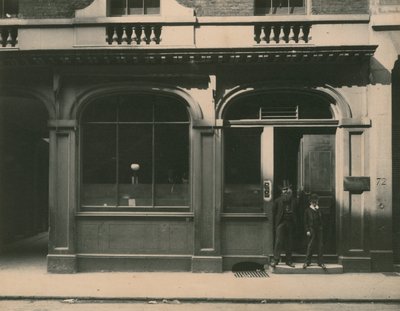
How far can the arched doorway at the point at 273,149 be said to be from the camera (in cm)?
1119

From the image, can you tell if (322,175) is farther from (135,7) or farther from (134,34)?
(135,7)

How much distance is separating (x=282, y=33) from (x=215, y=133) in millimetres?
2774

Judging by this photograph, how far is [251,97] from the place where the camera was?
11336mm

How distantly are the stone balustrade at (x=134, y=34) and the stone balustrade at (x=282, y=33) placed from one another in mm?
2341

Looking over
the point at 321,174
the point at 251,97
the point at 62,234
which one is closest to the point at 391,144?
the point at 321,174

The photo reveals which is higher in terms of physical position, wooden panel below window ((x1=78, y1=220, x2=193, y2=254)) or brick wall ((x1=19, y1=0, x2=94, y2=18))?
brick wall ((x1=19, y1=0, x2=94, y2=18))

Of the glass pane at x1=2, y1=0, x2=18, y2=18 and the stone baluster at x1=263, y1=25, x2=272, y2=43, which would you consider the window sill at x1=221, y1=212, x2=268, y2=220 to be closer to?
the stone baluster at x1=263, y1=25, x2=272, y2=43

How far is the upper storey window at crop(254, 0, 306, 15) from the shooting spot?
1141 cm

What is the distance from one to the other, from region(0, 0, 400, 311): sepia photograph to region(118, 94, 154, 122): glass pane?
25 mm

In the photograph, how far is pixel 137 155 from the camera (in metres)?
11.3

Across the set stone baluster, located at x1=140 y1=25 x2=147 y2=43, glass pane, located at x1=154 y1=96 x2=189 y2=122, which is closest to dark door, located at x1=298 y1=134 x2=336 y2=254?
glass pane, located at x1=154 y1=96 x2=189 y2=122

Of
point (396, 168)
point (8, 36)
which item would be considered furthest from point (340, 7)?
point (8, 36)

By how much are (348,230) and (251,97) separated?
12.5 feet

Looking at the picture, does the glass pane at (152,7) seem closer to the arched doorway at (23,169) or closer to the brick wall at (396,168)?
the arched doorway at (23,169)
